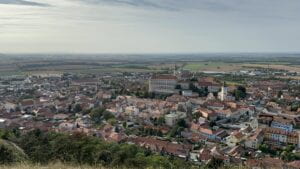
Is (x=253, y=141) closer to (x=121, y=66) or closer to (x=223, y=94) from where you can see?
(x=223, y=94)

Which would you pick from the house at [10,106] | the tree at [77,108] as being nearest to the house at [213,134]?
the tree at [77,108]

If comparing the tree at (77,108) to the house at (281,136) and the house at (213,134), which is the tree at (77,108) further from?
the house at (281,136)

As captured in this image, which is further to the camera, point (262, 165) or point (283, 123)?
point (283, 123)

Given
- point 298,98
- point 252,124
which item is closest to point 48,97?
point 252,124

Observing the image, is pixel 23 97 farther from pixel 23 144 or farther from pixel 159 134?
pixel 23 144

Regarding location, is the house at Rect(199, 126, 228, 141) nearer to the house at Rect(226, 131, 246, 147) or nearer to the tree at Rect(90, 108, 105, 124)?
the house at Rect(226, 131, 246, 147)

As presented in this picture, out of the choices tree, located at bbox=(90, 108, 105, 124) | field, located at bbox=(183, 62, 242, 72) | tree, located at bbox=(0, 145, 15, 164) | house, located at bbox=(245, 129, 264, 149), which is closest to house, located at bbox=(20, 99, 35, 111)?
tree, located at bbox=(90, 108, 105, 124)

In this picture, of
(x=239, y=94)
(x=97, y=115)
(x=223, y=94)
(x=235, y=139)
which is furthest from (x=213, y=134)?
(x=239, y=94)
